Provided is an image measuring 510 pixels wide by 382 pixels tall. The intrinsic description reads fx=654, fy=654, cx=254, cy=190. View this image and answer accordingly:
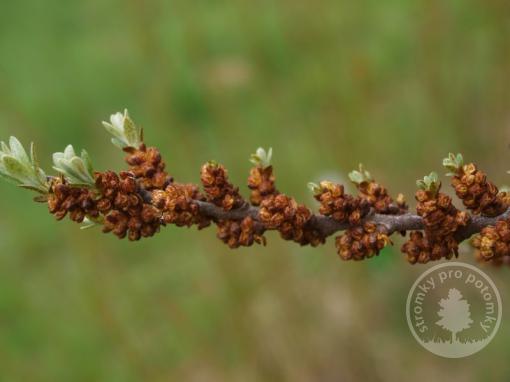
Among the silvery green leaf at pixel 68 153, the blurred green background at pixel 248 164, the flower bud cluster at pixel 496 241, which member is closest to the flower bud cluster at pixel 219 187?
the silvery green leaf at pixel 68 153

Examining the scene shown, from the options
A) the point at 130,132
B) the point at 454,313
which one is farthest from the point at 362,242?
the point at 454,313

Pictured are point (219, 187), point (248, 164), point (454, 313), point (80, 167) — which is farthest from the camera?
point (248, 164)

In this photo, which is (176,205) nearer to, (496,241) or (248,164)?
(496,241)

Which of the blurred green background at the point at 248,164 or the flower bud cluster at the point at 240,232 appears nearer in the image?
the flower bud cluster at the point at 240,232

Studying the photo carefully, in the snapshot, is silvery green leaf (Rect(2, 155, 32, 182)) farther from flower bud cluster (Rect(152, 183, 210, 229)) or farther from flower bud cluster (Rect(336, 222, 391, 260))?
flower bud cluster (Rect(336, 222, 391, 260))

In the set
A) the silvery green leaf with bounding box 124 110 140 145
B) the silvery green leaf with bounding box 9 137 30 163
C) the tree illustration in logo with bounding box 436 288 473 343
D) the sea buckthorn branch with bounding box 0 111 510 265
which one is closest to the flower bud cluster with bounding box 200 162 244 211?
the sea buckthorn branch with bounding box 0 111 510 265

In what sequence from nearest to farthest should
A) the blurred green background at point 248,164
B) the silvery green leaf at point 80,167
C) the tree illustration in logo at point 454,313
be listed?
the silvery green leaf at point 80,167 < the tree illustration in logo at point 454,313 < the blurred green background at point 248,164

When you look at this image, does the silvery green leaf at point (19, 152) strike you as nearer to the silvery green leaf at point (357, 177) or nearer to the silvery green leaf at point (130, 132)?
the silvery green leaf at point (130, 132)
